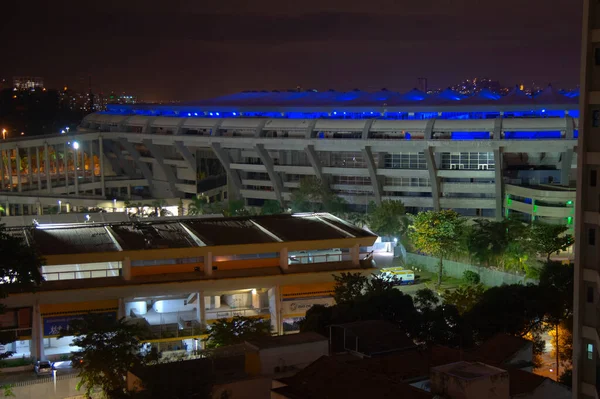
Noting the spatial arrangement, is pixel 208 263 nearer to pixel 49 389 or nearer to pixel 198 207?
pixel 49 389

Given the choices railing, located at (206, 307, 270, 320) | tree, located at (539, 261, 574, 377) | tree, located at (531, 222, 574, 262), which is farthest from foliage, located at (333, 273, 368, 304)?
tree, located at (531, 222, 574, 262)

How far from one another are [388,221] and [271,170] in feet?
57.6

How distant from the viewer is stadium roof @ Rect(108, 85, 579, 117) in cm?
6412

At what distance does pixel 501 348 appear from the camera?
22719 mm

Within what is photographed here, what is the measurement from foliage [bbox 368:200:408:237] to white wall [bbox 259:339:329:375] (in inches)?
1228

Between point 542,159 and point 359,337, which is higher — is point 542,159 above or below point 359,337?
above

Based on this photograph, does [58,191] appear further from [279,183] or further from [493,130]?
[493,130]

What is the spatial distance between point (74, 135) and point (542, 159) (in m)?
40.7

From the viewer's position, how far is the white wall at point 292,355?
19.6 metres

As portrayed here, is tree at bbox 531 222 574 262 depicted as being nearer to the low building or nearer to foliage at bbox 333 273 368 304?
foliage at bbox 333 273 368 304

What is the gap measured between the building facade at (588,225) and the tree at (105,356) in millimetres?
11541

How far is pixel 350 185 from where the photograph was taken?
65125mm

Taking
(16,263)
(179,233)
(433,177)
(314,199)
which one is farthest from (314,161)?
(16,263)

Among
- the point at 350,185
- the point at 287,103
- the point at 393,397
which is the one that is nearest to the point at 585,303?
the point at 393,397
